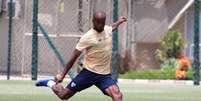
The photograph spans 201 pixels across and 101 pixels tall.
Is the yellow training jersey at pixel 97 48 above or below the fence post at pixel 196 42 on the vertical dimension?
above

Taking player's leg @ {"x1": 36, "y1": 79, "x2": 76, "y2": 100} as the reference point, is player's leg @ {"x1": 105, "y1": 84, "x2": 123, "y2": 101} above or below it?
above

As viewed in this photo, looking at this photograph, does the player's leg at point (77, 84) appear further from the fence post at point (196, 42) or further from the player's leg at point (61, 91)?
the fence post at point (196, 42)

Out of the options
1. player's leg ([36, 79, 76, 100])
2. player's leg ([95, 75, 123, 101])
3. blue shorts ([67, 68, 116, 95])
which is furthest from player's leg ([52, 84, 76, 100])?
player's leg ([95, 75, 123, 101])

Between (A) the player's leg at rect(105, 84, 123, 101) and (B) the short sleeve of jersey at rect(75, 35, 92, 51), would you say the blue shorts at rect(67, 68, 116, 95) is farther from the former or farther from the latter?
(B) the short sleeve of jersey at rect(75, 35, 92, 51)

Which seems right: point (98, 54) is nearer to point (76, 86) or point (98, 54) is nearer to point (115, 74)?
point (76, 86)

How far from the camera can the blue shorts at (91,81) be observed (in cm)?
1047

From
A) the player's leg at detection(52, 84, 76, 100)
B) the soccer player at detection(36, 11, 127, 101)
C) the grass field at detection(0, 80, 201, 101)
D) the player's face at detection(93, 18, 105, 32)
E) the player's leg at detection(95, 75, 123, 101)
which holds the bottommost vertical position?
the grass field at detection(0, 80, 201, 101)

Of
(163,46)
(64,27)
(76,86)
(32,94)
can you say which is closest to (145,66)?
(163,46)

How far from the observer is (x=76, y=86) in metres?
10.7

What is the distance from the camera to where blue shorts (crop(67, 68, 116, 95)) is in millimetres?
10469

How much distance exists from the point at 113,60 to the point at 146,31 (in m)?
7.39

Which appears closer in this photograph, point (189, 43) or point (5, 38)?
point (5, 38)

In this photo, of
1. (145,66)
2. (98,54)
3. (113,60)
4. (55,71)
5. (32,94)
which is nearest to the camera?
(98,54)

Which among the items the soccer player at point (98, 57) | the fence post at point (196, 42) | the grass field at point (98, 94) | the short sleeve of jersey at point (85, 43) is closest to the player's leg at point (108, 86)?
the soccer player at point (98, 57)
